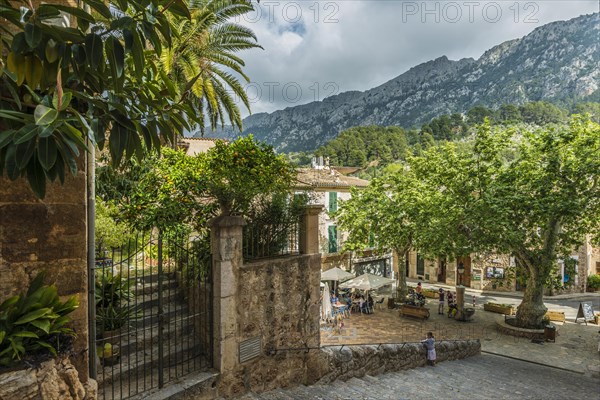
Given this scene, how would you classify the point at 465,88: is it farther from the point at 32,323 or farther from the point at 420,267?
the point at 32,323

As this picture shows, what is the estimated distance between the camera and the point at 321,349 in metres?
7.59

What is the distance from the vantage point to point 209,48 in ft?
39.9

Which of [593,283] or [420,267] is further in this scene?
[420,267]

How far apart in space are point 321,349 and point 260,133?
15518 centimetres

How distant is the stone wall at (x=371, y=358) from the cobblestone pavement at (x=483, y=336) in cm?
218

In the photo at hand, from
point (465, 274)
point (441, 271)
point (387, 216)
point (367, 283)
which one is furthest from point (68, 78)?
point (441, 271)

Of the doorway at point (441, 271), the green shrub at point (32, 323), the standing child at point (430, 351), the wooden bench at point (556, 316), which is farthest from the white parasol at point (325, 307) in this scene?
the doorway at point (441, 271)

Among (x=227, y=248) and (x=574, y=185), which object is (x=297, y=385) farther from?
(x=574, y=185)

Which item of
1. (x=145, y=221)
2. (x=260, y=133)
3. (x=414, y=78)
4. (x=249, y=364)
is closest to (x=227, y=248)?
(x=249, y=364)

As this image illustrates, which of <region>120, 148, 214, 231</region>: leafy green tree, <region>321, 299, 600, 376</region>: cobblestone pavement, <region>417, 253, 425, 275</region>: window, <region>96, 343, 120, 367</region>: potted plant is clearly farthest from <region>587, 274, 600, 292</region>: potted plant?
<region>96, 343, 120, 367</region>: potted plant

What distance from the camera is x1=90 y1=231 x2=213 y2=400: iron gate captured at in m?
5.01

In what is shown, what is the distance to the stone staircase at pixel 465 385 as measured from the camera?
22.9 feet

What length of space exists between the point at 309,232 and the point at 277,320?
1828 millimetres

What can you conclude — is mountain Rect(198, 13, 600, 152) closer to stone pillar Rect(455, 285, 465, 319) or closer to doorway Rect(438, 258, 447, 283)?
doorway Rect(438, 258, 447, 283)
